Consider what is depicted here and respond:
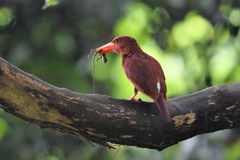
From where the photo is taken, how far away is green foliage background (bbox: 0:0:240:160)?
5637 millimetres

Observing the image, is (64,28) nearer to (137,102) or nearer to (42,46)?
(42,46)

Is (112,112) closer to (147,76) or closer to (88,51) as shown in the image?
(147,76)

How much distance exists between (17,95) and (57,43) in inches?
126

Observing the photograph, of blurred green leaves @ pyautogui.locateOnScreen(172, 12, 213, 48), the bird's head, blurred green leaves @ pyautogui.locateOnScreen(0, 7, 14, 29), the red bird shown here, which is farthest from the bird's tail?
blurred green leaves @ pyautogui.locateOnScreen(172, 12, 213, 48)

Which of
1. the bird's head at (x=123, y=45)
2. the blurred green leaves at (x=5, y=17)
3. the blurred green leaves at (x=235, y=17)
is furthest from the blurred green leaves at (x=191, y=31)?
the bird's head at (x=123, y=45)

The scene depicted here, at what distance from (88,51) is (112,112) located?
3152mm

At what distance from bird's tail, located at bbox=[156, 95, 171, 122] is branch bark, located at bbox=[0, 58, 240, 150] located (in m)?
0.10

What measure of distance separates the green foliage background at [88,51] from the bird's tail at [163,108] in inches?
83.8

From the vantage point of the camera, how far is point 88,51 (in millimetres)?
6211

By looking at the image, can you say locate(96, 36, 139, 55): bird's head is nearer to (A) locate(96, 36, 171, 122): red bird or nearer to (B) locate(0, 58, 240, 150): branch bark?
(A) locate(96, 36, 171, 122): red bird

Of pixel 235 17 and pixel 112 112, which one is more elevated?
pixel 112 112

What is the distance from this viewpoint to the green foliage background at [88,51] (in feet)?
18.5

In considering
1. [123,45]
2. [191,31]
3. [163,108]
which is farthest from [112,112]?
[191,31]

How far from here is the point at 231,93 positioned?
333 centimetres
